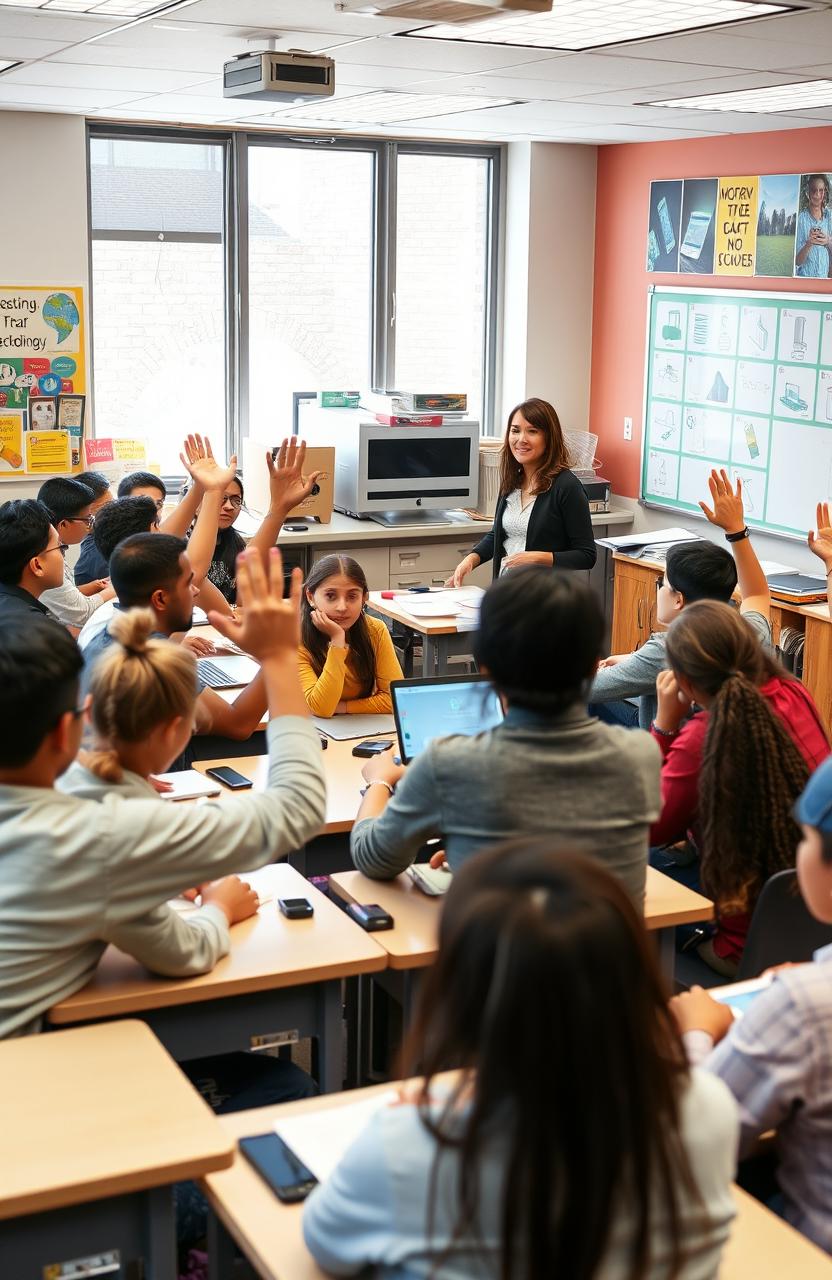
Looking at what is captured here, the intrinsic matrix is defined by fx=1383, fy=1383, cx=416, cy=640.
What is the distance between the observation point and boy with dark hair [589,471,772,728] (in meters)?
3.63

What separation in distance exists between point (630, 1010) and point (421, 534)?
5.42m

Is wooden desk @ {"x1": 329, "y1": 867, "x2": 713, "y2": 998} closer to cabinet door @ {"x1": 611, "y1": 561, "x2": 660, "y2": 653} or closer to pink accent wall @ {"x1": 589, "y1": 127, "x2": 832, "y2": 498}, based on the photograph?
cabinet door @ {"x1": 611, "y1": 561, "x2": 660, "y2": 653}

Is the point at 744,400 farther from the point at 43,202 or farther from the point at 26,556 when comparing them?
the point at 26,556

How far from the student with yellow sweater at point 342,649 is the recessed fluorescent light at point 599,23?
143 cm

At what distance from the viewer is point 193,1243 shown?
223 centimetres

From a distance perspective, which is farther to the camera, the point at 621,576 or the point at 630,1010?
the point at 621,576

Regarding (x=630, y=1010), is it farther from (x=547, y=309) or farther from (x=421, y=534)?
(x=547, y=309)

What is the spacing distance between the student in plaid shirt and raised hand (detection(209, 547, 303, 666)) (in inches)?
29.2

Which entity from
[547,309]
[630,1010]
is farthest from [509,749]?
[547,309]

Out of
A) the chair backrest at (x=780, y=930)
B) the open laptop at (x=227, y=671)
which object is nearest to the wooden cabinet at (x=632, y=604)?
the open laptop at (x=227, y=671)

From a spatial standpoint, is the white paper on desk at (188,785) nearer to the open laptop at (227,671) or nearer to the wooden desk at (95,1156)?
the open laptop at (227,671)

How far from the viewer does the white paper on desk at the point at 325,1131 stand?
5.31ft

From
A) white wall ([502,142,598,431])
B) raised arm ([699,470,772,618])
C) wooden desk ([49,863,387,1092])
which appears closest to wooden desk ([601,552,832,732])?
white wall ([502,142,598,431])

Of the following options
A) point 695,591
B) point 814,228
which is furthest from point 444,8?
point 814,228
